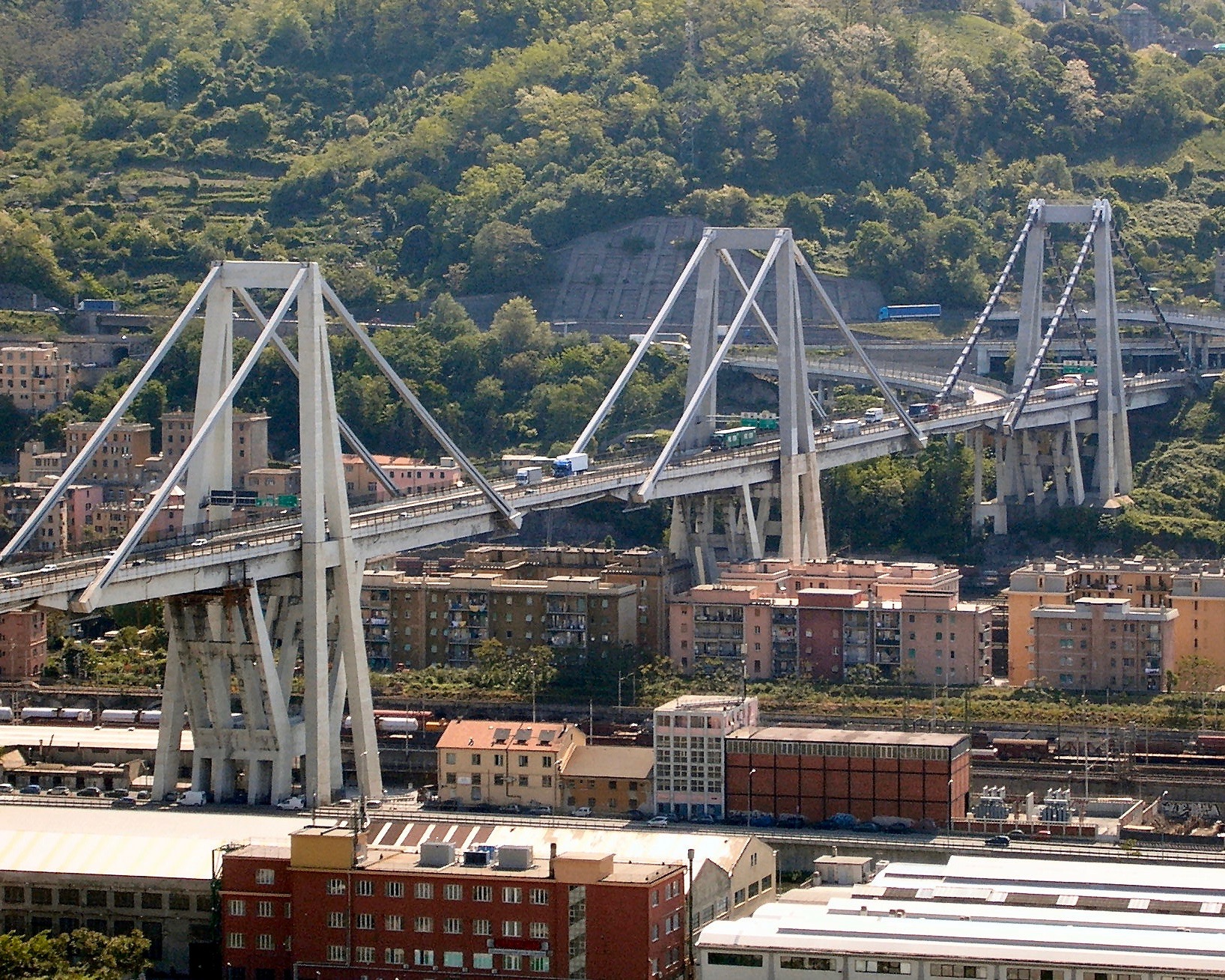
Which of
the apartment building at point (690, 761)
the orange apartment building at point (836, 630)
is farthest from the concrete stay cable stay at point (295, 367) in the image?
the apartment building at point (690, 761)

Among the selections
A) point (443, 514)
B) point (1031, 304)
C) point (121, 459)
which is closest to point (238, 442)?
point (121, 459)

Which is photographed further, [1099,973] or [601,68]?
[601,68]

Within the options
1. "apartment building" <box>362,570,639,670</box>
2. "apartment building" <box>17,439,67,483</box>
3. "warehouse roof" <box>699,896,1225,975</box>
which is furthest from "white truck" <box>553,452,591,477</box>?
"warehouse roof" <box>699,896,1225,975</box>

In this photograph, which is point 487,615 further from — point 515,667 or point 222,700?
point 222,700

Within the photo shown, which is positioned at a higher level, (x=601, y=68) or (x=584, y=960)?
(x=601, y=68)

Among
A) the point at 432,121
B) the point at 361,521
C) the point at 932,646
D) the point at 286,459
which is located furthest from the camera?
the point at 432,121

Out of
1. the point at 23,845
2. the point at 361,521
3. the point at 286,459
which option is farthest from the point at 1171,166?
the point at 23,845

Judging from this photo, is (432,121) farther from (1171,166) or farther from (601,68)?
(1171,166)

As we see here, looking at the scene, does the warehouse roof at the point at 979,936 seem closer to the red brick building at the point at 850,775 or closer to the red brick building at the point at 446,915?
the red brick building at the point at 446,915
